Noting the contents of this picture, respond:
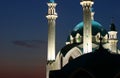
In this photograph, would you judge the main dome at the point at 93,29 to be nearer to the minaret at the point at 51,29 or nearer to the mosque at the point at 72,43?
the mosque at the point at 72,43

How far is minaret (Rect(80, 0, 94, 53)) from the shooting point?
25.0m

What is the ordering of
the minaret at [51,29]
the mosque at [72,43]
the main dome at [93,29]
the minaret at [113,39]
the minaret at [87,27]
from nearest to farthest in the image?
the minaret at [87,27] < the mosque at [72,43] < the minaret at [51,29] < the minaret at [113,39] < the main dome at [93,29]

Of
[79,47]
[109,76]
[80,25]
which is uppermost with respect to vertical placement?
[80,25]

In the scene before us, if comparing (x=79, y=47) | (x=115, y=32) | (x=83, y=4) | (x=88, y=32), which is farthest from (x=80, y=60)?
(x=115, y=32)

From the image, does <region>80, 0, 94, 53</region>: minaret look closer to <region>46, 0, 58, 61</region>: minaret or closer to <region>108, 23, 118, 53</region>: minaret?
<region>46, 0, 58, 61</region>: minaret

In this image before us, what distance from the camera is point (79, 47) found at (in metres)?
29.5

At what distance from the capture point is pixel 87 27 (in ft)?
83.8

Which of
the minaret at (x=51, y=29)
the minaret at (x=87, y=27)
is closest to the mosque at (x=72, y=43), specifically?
the minaret at (x=51, y=29)

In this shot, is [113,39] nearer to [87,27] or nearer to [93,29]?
[93,29]

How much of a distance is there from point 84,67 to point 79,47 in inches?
468

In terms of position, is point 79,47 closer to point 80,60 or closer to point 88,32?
point 88,32

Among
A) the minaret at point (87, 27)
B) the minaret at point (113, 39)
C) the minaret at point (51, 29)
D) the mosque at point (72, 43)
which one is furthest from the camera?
the minaret at point (113, 39)

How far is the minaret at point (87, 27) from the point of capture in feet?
82.0

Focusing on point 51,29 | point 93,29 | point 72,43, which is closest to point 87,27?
point 51,29
